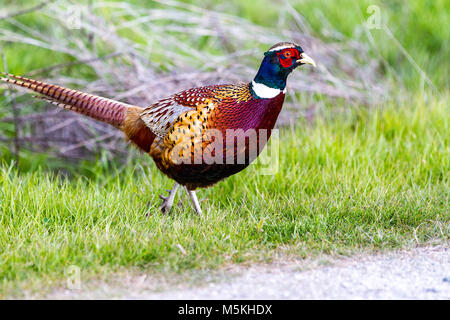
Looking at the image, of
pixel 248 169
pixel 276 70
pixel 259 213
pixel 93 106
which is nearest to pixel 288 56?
pixel 276 70

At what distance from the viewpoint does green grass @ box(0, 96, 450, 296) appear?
10.8 feet

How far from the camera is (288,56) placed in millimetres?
3643

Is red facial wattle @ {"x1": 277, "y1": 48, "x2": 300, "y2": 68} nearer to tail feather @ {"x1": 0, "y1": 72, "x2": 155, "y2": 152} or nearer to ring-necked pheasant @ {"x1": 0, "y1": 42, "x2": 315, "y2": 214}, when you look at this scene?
ring-necked pheasant @ {"x1": 0, "y1": 42, "x2": 315, "y2": 214}

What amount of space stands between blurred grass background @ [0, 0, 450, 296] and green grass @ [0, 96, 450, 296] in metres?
0.01

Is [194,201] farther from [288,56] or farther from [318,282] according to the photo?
[318,282]

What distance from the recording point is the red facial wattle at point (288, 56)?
363 centimetres

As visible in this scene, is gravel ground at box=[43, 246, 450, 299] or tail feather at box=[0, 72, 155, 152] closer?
gravel ground at box=[43, 246, 450, 299]

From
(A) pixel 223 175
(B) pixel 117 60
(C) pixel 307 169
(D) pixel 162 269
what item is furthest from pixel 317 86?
(D) pixel 162 269

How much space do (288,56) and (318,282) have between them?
4.56 feet

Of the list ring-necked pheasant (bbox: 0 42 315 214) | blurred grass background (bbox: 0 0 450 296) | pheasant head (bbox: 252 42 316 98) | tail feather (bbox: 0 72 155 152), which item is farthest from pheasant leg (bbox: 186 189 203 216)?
pheasant head (bbox: 252 42 316 98)

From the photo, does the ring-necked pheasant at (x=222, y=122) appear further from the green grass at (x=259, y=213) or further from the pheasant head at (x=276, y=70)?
the green grass at (x=259, y=213)

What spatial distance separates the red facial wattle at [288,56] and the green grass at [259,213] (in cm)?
96

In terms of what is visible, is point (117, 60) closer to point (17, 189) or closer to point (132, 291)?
point (17, 189)

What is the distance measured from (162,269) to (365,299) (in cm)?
105
